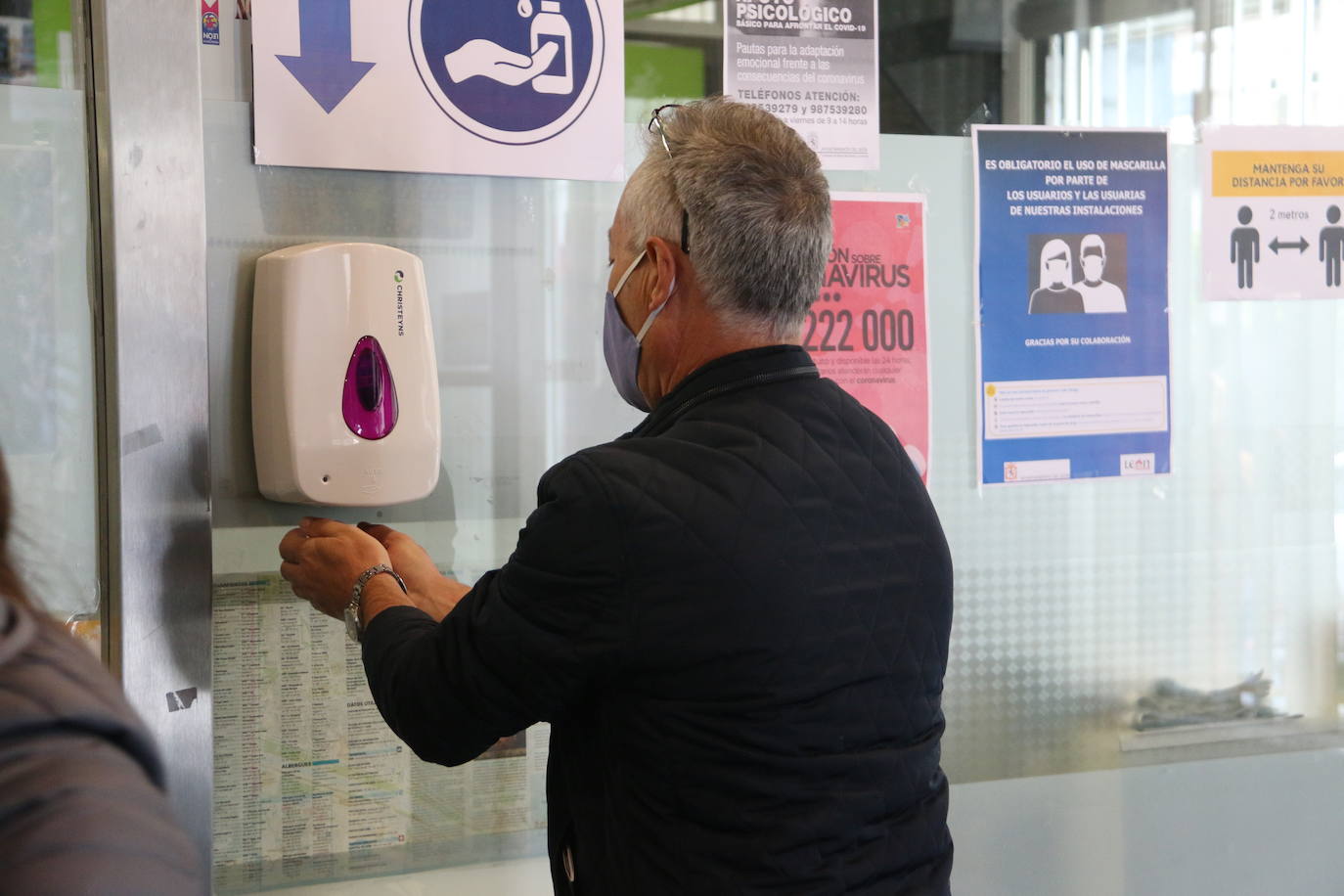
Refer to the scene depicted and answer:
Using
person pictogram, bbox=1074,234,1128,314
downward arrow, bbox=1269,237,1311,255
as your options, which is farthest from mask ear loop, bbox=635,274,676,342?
downward arrow, bbox=1269,237,1311,255

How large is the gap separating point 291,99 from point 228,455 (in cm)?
45

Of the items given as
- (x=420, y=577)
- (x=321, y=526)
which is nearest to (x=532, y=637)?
(x=420, y=577)

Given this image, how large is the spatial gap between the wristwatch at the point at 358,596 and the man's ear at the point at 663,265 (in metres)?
0.45

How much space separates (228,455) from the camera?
169cm

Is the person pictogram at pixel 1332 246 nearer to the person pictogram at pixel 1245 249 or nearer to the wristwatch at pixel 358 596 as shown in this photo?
the person pictogram at pixel 1245 249

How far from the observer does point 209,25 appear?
165 cm

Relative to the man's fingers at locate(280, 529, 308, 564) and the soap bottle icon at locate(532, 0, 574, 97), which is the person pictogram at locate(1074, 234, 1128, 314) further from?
the man's fingers at locate(280, 529, 308, 564)

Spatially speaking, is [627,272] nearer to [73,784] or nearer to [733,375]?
[733,375]

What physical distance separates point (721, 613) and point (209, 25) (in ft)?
3.31

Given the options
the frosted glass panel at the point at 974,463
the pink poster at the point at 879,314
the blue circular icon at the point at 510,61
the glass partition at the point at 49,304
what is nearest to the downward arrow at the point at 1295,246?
the frosted glass panel at the point at 974,463

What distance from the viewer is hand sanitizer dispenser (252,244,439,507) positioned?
163 centimetres

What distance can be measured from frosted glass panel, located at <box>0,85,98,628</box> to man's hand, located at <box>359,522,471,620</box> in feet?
1.15

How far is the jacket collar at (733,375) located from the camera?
4.22 feet

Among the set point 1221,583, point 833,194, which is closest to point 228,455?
point 833,194
